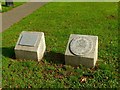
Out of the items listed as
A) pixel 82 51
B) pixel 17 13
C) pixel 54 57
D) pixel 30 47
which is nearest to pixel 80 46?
pixel 82 51

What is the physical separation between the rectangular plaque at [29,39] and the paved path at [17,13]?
390 cm

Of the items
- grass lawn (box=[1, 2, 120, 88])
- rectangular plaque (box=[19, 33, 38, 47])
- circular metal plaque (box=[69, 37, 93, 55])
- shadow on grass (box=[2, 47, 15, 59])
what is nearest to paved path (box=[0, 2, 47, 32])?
grass lawn (box=[1, 2, 120, 88])

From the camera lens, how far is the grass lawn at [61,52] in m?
6.85

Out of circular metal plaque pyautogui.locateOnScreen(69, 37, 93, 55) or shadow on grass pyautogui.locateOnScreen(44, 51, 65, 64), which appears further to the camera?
shadow on grass pyautogui.locateOnScreen(44, 51, 65, 64)

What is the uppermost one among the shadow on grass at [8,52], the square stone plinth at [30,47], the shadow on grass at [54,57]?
the square stone plinth at [30,47]

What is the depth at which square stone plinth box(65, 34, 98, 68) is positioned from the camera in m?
7.25

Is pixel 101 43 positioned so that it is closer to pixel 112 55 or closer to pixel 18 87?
pixel 112 55

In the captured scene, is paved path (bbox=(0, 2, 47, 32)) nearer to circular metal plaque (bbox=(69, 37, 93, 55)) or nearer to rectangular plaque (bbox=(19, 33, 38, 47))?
rectangular plaque (bbox=(19, 33, 38, 47))

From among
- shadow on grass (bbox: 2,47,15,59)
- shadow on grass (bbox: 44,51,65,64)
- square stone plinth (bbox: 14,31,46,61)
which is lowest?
shadow on grass (bbox: 2,47,15,59)

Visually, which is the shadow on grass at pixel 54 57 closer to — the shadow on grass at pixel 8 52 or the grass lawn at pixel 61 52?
the grass lawn at pixel 61 52

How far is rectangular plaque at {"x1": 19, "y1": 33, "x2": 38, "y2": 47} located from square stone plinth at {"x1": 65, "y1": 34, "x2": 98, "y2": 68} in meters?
1.23

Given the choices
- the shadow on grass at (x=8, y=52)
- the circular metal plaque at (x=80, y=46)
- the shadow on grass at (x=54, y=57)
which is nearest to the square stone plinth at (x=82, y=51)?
the circular metal plaque at (x=80, y=46)

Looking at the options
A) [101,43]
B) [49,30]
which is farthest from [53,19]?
[101,43]

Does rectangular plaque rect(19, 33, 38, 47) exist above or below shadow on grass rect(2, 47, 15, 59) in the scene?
above
